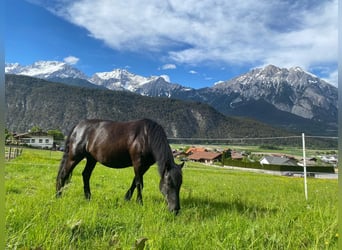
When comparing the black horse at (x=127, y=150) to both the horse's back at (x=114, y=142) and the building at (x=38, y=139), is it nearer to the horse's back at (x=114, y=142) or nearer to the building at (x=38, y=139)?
the horse's back at (x=114, y=142)

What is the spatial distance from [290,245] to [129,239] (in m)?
1.53

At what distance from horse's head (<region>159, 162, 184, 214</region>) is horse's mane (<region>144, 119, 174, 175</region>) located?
0.49ft

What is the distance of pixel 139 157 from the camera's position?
6.51 metres

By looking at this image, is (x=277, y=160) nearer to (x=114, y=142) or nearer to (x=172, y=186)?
(x=114, y=142)

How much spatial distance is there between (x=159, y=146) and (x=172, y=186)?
1.01 m

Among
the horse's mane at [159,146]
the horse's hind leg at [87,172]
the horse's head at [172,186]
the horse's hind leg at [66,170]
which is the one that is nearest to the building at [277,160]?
the horse's hind leg at [87,172]

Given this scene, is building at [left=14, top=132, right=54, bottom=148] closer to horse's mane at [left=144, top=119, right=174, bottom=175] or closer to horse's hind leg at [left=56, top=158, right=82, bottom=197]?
horse's hind leg at [left=56, top=158, right=82, bottom=197]

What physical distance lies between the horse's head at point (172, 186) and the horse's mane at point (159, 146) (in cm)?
15

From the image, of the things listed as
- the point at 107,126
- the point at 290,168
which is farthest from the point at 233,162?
the point at 107,126

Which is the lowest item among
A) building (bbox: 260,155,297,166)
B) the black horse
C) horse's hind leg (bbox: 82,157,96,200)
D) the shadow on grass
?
building (bbox: 260,155,297,166)

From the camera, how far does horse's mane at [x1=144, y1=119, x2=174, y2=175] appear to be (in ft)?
19.2

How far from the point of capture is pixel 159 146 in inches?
244

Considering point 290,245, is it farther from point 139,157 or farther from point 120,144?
point 120,144

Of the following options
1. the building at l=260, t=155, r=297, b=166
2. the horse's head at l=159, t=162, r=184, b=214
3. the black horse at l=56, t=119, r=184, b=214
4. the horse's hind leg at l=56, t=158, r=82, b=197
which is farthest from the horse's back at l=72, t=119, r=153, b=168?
the building at l=260, t=155, r=297, b=166
